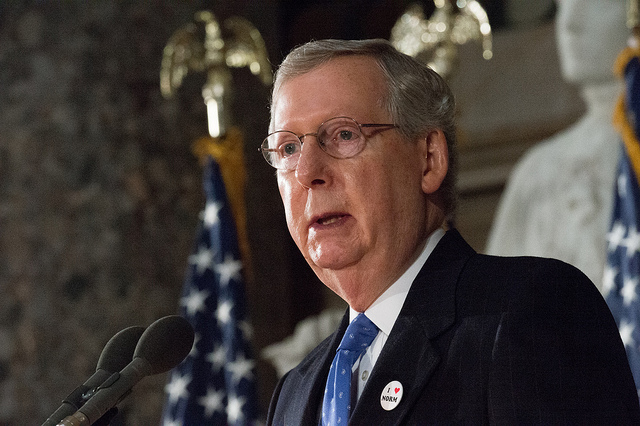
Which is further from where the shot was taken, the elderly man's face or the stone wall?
the stone wall

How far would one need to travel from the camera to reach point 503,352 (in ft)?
5.27

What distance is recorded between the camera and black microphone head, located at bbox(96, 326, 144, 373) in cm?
178

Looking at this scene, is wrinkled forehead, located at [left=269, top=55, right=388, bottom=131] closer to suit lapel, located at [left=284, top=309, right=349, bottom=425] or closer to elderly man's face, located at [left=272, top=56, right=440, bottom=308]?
elderly man's face, located at [left=272, top=56, right=440, bottom=308]

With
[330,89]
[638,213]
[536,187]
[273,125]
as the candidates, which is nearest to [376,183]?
[330,89]

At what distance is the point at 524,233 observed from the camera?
5.79 metres

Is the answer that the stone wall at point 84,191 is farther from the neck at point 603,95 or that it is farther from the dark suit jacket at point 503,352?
the dark suit jacket at point 503,352

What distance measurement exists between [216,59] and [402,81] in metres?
3.69

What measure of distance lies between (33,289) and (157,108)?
5.44ft

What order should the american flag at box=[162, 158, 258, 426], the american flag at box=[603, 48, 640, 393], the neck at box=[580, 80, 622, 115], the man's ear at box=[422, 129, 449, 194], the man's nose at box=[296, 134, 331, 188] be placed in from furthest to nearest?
the neck at box=[580, 80, 622, 115] → the american flag at box=[162, 158, 258, 426] → the american flag at box=[603, 48, 640, 393] → the man's ear at box=[422, 129, 449, 194] → the man's nose at box=[296, 134, 331, 188]

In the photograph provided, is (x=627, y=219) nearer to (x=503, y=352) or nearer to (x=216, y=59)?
(x=216, y=59)

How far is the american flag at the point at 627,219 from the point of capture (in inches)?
167

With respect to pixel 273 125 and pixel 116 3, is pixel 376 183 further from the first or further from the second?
pixel 116 3

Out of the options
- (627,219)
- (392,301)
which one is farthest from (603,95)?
(392,301)

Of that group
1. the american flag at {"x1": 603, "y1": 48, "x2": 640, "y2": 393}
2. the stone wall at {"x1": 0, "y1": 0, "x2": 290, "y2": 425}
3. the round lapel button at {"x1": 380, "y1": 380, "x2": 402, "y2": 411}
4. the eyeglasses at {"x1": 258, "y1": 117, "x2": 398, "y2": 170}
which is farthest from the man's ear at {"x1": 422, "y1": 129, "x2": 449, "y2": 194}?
the stone wall at {"x1": 0, "y1": 0, "x2": 290, "y2": 425}
